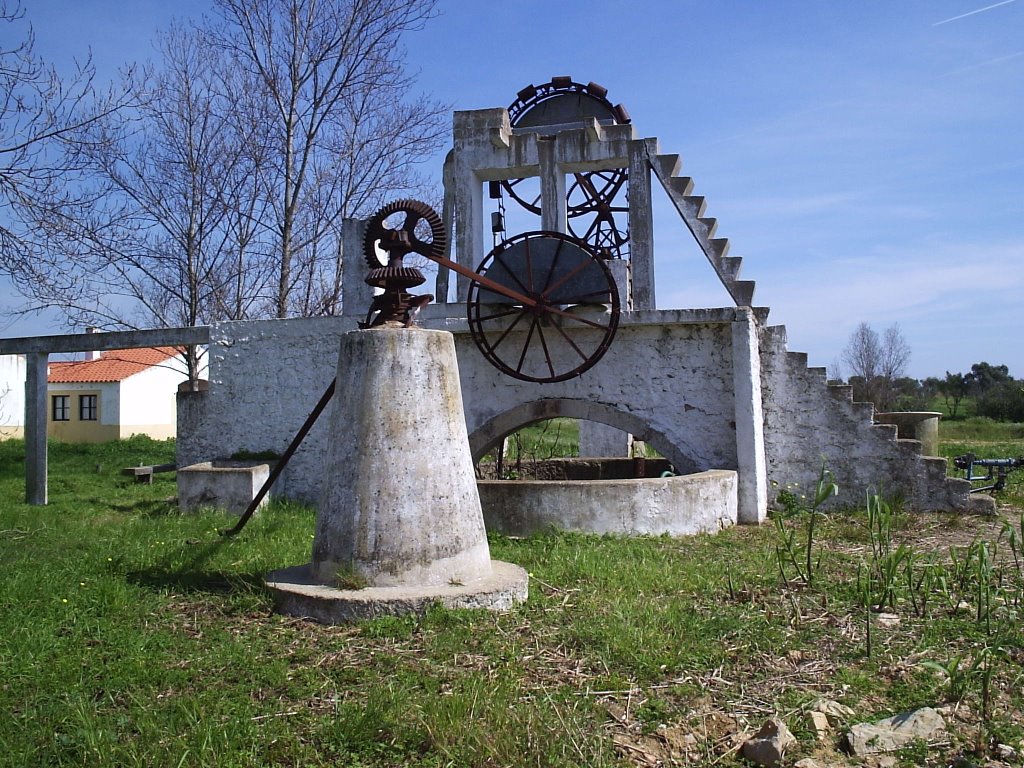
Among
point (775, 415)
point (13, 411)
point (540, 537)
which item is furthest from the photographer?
point (13, 411)

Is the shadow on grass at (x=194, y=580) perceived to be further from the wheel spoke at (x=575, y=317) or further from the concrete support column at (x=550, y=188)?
the concrete support column at (x=550, y=188)

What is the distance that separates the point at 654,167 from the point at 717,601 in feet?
23.5

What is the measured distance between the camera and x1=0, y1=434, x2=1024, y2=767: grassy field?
137 inches

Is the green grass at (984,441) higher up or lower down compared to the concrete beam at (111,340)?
lower down

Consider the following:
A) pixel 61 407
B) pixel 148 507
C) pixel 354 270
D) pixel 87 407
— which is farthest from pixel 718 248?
pixel 61 407

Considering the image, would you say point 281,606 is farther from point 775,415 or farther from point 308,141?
point 308,141

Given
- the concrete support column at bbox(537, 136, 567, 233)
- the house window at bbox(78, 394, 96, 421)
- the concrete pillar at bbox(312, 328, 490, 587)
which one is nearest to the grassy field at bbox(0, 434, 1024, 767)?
the concrete pillar at bbox(312, 328, 490, 587)

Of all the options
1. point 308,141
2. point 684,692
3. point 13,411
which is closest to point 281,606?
point 684,692

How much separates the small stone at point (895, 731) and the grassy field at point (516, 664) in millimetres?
71

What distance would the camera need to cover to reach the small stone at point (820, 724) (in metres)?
3.64

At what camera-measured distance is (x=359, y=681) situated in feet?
13.5

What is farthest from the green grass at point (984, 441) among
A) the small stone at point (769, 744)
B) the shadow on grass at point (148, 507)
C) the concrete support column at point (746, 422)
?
the shadow on grass at point (148, 507)

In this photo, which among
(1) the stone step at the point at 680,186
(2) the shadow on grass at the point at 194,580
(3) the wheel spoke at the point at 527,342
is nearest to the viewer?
(2) the shadow on grass at the point at 194,580

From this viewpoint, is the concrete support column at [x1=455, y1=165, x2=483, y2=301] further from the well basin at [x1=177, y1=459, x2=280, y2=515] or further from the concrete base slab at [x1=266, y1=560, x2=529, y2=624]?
the concrete base slab at [x1=266, y1=560, x2=529, y2=624]
